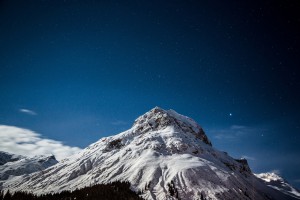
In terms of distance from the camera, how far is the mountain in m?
85.9

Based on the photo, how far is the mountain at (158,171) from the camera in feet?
282

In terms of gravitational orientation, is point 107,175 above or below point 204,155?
below

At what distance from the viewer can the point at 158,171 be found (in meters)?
100

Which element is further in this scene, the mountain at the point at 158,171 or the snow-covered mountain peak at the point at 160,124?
the snow-covered mountain peak at the point at 160,124

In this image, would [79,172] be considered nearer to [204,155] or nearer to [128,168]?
[128,168]

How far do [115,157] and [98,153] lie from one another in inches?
853

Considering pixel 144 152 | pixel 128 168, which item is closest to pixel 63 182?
pixel 128 168

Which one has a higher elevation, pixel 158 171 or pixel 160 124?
pixel 160 124

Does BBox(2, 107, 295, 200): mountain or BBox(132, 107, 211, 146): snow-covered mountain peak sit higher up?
BBox(132, 107, 211, 146): snow-covered mountain peak

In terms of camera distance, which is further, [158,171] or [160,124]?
[160,124]

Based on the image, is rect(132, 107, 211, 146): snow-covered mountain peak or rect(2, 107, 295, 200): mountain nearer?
rect(2, 107, 295, 200): mountain

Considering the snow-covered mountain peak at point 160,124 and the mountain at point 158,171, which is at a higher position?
the snow-covered mountain peak at point 160,124

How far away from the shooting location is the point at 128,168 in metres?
110

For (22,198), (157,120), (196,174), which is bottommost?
(22,198)
